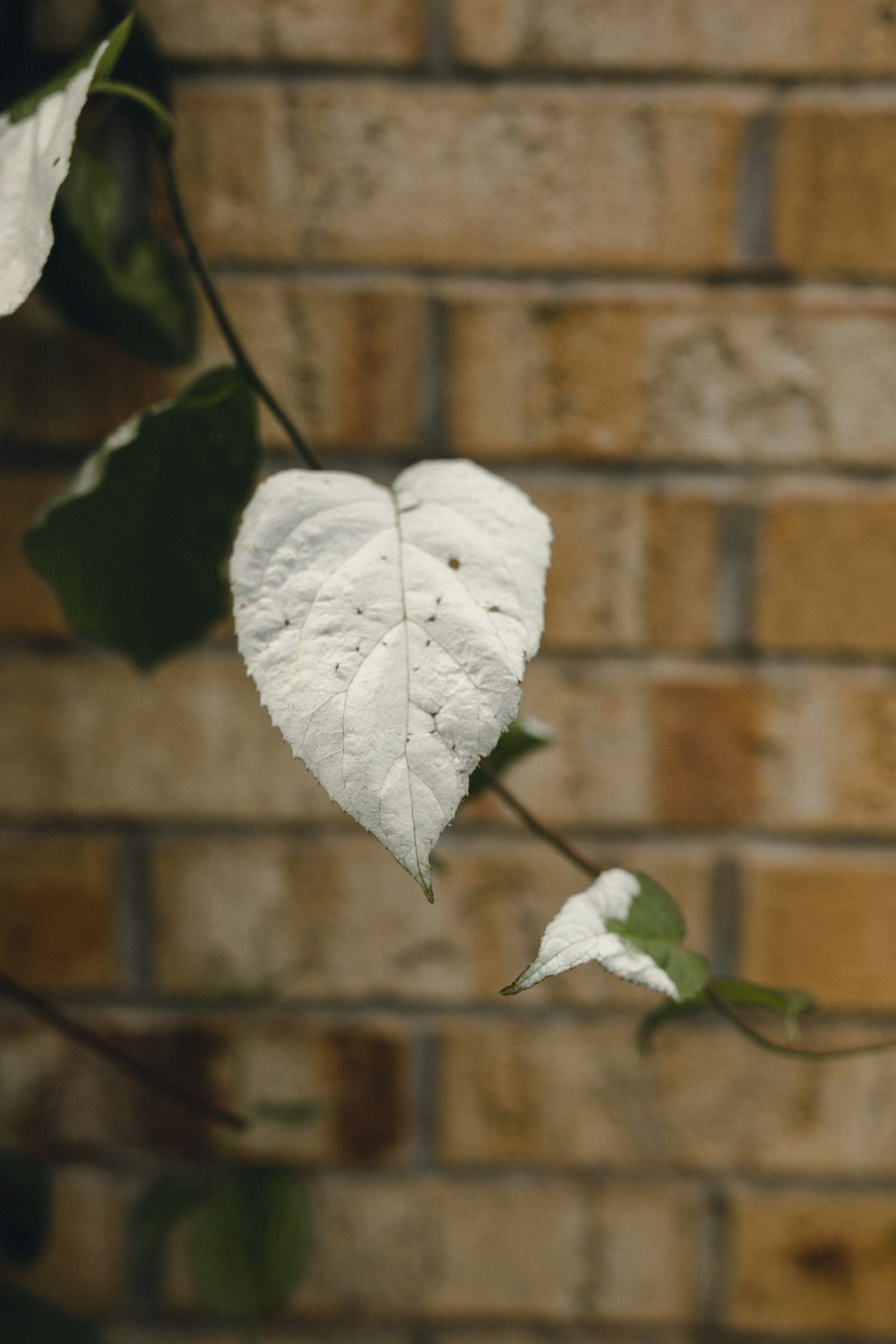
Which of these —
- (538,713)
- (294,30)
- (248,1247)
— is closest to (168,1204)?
(248,1247)

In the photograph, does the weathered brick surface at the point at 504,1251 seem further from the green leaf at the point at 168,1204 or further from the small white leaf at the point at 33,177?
the small white leaf at the point at 33,177

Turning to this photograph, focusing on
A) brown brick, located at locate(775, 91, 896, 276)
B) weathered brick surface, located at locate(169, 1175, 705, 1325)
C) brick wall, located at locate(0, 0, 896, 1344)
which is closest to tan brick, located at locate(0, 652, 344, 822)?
brick wall, located at locate(0, 0, 896, 1344)

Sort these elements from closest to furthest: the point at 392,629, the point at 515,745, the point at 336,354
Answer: the point at 392,629 < the point at 515,745 < the point at 336,354

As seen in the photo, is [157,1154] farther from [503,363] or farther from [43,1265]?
[503,363]

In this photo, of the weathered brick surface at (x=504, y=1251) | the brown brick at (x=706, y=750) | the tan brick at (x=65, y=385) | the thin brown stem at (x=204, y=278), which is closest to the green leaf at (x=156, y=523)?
the thin brown stem at (x=204, y=278)

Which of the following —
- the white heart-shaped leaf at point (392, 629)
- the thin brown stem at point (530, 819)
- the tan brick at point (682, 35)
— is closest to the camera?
the white heart-shaped leaf at point (392, 629)

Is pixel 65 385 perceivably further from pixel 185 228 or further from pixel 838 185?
pixel 838 185
